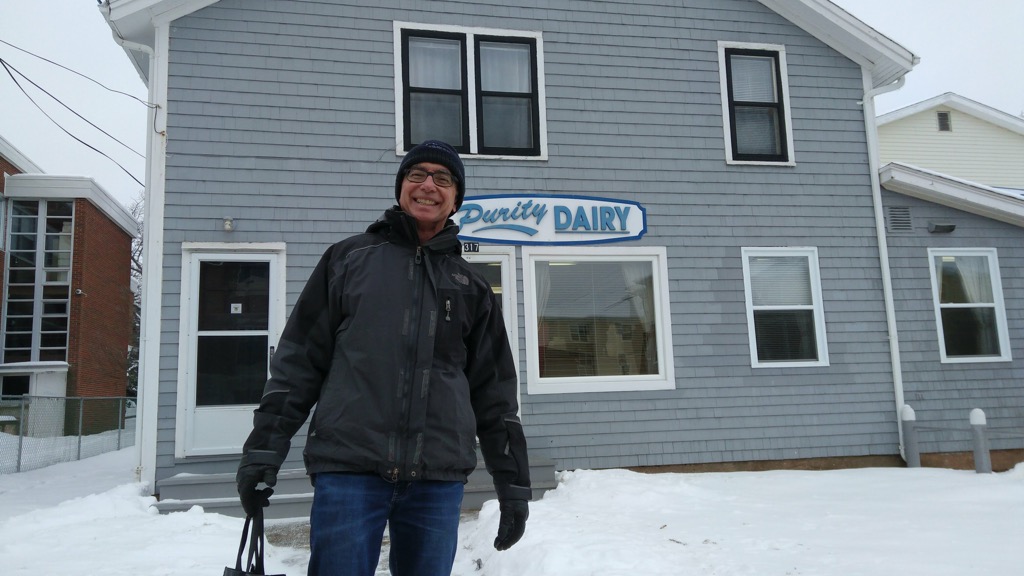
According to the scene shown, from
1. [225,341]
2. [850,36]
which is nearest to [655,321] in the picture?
[850,36]

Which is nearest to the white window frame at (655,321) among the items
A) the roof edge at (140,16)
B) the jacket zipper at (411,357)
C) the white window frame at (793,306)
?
the white window frame at (793,306)

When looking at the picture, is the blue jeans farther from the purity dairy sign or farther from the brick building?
the brick building

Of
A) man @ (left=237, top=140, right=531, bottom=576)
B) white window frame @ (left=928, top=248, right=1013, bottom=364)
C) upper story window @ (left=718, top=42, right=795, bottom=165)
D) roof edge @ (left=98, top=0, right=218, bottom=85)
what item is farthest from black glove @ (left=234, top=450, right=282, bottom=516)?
white window frame @ (left=928, top=248, right=1013, bottom=364)

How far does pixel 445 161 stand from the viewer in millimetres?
2496

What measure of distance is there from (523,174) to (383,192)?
1.46m

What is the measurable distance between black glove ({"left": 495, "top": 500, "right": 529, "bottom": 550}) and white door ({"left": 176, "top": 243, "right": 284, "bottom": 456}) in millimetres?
5044

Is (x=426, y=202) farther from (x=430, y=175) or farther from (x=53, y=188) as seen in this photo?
(x=53, y=188)

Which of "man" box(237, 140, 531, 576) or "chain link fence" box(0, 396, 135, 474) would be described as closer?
"man" box(237, 140, 531, 576)

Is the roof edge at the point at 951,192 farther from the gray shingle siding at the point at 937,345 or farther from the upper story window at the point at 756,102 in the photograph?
the upper story window at the point at 756,102

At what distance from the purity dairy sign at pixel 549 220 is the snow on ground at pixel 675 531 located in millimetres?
2453

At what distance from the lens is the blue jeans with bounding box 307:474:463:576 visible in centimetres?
210

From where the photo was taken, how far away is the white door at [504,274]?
7676mm

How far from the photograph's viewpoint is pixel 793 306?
833 centimetres

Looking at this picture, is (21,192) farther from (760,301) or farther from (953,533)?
(953,533)
